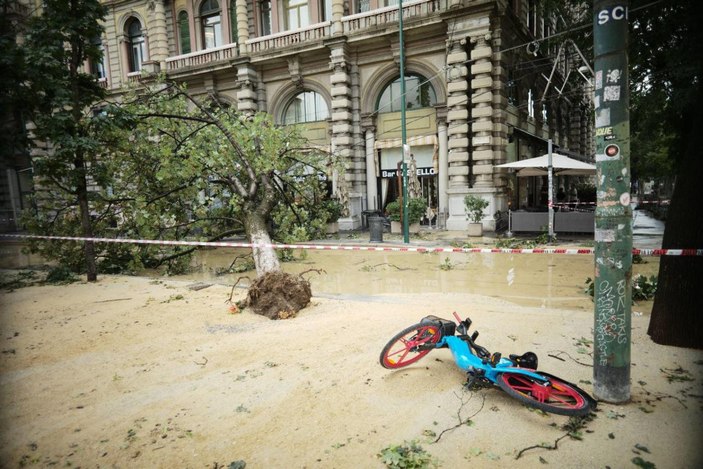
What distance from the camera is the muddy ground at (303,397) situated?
9.75 feet

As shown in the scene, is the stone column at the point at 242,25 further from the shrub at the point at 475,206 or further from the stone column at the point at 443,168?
the shrub at the point at 475,206

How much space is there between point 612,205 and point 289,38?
21358 mm

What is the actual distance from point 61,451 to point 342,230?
17.0 m

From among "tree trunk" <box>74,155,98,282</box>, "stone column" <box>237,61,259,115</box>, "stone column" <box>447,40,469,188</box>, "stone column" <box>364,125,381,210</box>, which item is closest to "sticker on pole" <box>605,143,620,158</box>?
"tree trunk" <box>74,155,98,282</box>

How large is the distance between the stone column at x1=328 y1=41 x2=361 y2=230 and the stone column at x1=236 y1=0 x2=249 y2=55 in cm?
549

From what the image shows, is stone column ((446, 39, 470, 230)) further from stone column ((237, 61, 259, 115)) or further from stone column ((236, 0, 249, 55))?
stone column ((236, 0, 249, 55))

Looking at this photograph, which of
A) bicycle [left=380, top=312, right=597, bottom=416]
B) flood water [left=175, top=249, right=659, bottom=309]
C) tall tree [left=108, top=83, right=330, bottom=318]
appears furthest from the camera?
tall tree [left=108, top=83, right=330, bottom=318]

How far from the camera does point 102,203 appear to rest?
1046cm

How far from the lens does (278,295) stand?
6.41 metres

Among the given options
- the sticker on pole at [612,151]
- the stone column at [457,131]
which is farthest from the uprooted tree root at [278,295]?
the stone column at [457,131]

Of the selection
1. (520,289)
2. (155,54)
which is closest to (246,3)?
(155,54)

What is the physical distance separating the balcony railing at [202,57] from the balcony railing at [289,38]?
4.70ft

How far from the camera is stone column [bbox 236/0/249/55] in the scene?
21500mm

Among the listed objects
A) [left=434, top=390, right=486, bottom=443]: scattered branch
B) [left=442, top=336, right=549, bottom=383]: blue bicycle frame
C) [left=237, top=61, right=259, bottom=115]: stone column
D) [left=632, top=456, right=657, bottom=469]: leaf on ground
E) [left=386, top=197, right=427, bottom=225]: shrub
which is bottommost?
[left=632, top=456, right=657, bottom=469]: leaf on ground
